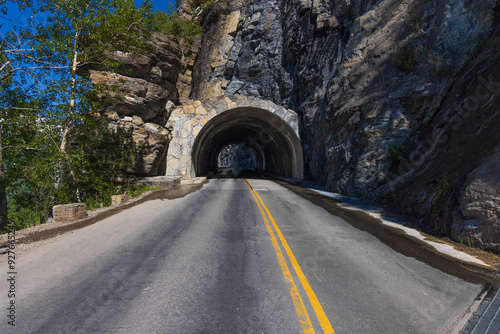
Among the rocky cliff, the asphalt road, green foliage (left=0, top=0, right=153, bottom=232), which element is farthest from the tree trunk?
the rocky cliff

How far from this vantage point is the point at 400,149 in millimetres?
10531

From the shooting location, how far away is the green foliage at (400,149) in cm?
1039

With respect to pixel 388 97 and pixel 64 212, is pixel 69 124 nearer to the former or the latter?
pixel 64 212

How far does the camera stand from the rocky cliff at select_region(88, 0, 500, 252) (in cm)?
656

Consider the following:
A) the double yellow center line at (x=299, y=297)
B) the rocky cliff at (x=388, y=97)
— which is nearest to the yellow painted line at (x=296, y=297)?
the double yellow center line at (x=299, y=297)

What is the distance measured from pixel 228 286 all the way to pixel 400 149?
34.0ft

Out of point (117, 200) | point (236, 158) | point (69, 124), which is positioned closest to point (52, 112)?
point (69, 124)

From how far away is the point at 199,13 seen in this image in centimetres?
3434

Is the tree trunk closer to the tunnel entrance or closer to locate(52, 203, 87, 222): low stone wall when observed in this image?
locate(52, 203, 87, 222): low stone wall

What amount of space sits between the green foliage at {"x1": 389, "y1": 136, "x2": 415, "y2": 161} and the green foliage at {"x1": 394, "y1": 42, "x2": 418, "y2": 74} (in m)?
3.96

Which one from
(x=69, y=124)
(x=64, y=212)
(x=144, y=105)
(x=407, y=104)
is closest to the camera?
(x=64, y=212)

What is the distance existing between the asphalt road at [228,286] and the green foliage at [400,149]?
6181mm

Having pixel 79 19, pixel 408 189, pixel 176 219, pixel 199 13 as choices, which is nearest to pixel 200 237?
pixel 176 219

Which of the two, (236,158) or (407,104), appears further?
(236,158)
